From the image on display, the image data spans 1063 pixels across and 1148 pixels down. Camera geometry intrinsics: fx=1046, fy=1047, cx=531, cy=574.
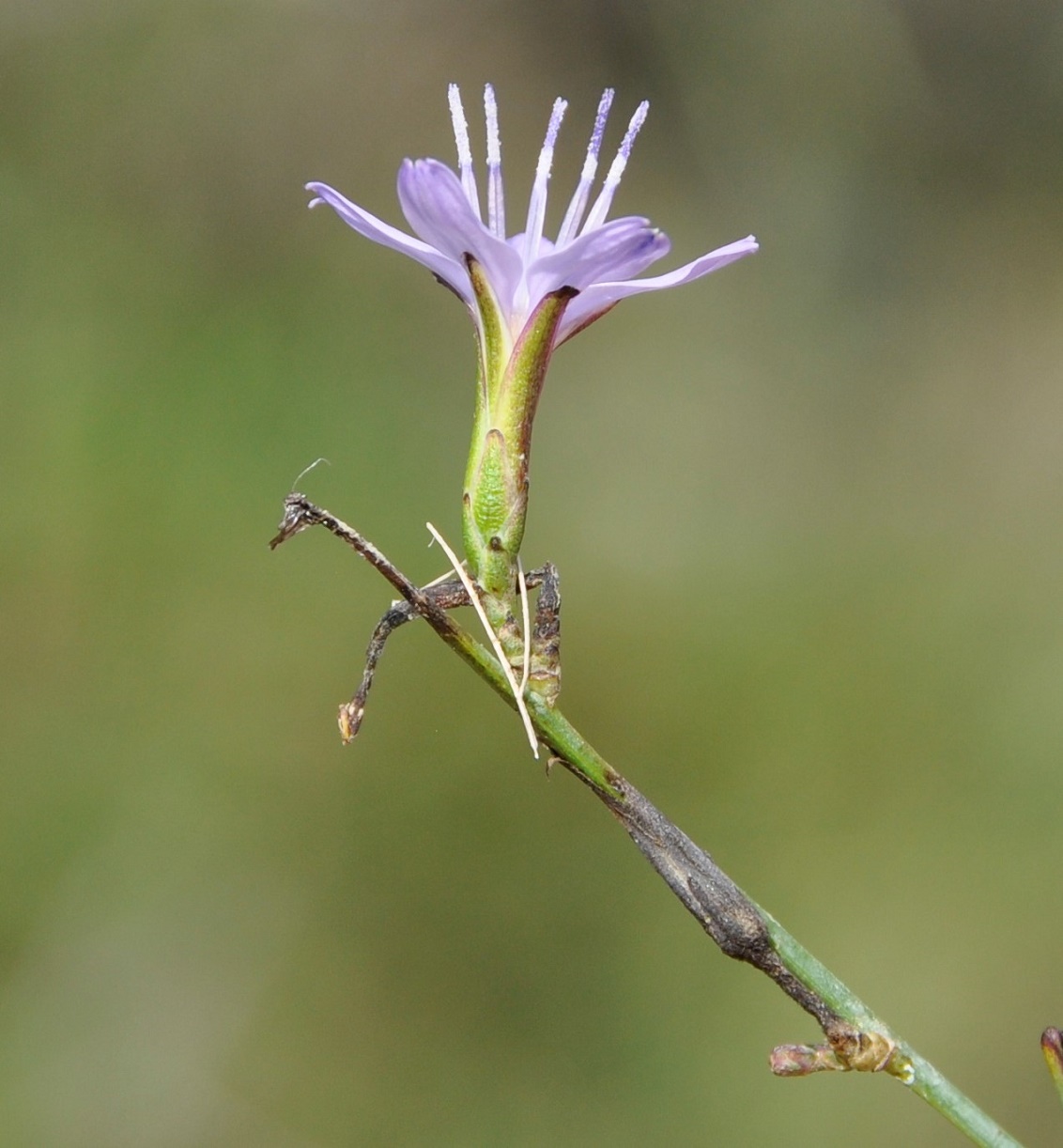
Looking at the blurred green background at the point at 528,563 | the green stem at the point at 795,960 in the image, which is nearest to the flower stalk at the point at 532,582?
the green stem at the point at 795,960

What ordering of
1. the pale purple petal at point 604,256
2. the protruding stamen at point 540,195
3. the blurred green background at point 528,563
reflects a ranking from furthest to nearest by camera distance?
1. the blurred green background at point 528,563
2. the protruding stamen at point 540,195
3. the pale purple petal at point 604,256

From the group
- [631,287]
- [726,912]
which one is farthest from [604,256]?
[726,912]

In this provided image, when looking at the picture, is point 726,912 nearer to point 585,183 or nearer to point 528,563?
point 585,183

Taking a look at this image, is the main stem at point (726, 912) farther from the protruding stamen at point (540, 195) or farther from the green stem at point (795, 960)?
the protruding stamen at point (540, 195)

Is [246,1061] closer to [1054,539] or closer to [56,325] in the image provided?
[56,325]

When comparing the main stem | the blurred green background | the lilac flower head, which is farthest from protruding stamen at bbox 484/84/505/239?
the blurred green background
